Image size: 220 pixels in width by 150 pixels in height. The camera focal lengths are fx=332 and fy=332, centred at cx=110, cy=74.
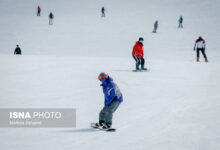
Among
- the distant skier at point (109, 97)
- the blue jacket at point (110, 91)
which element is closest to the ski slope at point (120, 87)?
the distant skier at point (109, 97)

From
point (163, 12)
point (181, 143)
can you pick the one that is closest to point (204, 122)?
point (181, 143)

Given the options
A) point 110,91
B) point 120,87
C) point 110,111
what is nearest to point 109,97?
point 110,91

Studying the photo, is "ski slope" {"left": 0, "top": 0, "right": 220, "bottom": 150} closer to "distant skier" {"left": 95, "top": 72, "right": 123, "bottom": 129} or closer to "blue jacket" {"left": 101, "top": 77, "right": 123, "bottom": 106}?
"distant skier" {"left": 95, "top": 72, "right": 123, "bottom": 129}

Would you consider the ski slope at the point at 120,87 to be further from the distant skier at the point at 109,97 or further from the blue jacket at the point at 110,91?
the blue jacket at the point at 110,91

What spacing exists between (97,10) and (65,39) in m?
12.1

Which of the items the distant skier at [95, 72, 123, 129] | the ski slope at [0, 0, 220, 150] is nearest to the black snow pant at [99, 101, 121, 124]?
the distant skier at [95, 72, 123, 129]

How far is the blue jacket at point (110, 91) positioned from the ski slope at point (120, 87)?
2.06 feet

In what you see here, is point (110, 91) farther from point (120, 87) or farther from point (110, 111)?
point (120, 87)

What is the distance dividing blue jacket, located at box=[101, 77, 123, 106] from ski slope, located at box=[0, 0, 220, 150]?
0.63m

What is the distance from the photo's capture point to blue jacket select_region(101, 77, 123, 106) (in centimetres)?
611

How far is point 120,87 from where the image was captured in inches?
414

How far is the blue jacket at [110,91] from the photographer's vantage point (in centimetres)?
611

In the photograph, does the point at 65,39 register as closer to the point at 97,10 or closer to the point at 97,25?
the point at 97,25

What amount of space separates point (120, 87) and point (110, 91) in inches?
172
